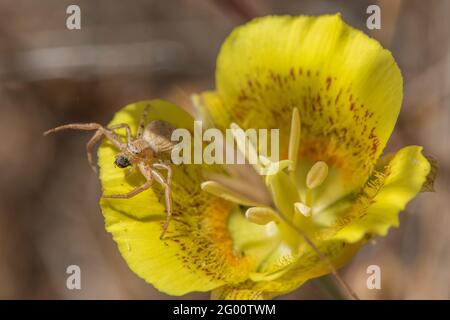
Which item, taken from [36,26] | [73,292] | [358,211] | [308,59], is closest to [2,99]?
[36,26]

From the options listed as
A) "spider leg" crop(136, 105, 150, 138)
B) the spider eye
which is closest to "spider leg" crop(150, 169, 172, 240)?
the spider eye

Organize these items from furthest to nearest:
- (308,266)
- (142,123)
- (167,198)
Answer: (142,123) → (167,198) → (308,266)

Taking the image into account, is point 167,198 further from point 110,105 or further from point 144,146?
point 110,105

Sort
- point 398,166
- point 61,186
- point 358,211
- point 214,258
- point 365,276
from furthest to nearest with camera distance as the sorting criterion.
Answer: point 61,186 < point 365,276 < point 214,258 < point 358,211 < point 398,166

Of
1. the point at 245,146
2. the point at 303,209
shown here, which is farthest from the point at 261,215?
the point at 245,146

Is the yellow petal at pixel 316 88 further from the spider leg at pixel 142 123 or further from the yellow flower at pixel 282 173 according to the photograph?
the spider leg at pixel 142 123

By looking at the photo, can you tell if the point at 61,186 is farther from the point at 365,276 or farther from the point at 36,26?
the point at 365,276

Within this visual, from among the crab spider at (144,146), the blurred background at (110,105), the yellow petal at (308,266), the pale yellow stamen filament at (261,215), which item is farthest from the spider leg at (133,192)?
the blurred background at (110,105)
